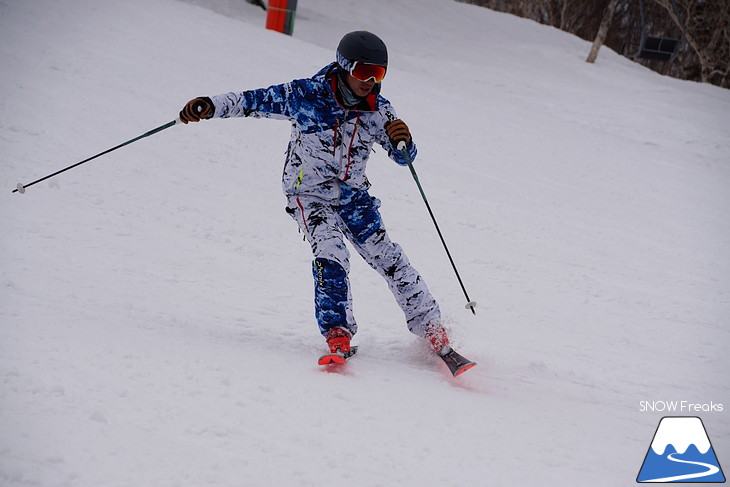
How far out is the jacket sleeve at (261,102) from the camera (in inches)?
132

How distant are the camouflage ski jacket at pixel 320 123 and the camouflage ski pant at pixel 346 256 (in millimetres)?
99

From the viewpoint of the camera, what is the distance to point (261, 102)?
335 cm

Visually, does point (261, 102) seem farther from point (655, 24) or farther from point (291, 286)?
point (655, 24)

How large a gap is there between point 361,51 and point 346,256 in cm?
106

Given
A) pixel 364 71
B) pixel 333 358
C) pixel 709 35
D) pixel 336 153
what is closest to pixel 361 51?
pixel 364 71

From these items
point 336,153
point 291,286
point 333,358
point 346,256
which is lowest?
point 291,286

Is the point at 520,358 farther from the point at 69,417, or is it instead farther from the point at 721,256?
the point at 721,256

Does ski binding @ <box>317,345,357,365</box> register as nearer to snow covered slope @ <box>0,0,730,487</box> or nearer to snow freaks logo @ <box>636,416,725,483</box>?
snow covered slope @ <box>0,0,730,487</box>

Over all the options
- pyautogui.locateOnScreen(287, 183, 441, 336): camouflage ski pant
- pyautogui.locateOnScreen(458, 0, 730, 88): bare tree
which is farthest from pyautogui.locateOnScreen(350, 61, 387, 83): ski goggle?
pyautogui.locateOnScreen(458, 0, 730, 88): bare tree

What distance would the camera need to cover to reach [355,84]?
3.24 metres

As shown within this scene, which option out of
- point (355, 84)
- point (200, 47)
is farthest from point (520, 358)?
point (200, 47)

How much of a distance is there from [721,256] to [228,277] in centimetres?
502

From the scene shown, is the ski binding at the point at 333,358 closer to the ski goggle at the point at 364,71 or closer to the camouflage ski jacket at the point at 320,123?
the camouflage ski jacket at the point at 320,123

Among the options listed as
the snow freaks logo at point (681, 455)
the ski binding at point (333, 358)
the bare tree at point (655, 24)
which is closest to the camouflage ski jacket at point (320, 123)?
the ski binding at point (333, 358)
